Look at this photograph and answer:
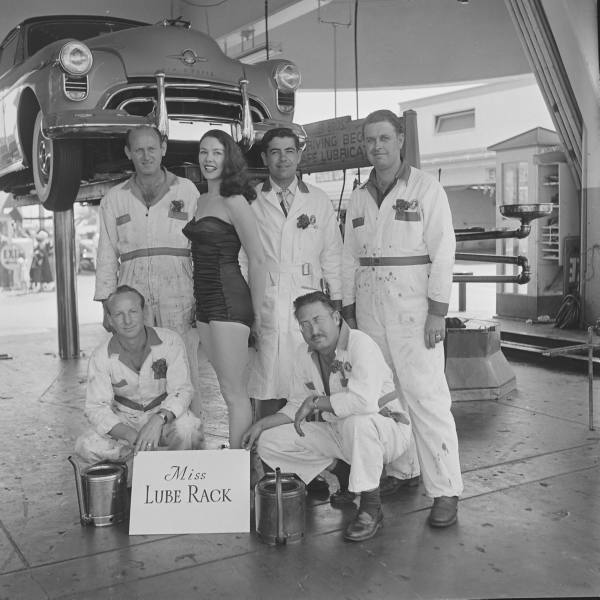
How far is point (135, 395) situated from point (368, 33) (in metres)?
9.53

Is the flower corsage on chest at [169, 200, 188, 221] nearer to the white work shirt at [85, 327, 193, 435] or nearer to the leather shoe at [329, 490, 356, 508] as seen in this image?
the white work shirt at [85, 327, 193, 435]

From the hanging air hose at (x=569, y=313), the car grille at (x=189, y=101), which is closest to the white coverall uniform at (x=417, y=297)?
the car grille at (x=189, y=101)

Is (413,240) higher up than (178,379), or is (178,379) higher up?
(413,240)

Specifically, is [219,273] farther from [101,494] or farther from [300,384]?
[101,494]

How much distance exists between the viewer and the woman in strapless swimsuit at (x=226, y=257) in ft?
10.9

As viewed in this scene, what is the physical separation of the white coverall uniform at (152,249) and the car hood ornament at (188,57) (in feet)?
5.74

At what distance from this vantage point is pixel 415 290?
123 inches

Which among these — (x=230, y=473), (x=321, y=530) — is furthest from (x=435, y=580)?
(x=230, y=473)

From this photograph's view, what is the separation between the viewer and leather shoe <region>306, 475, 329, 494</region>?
3441 mm

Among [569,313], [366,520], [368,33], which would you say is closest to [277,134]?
[366,520]

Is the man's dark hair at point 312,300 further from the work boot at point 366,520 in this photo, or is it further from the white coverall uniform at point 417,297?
the work boot at point 366,520

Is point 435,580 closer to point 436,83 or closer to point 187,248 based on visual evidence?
point 187,248

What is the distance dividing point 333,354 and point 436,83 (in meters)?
9.70

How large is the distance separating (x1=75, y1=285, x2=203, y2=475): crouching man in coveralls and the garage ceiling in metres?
6.92
